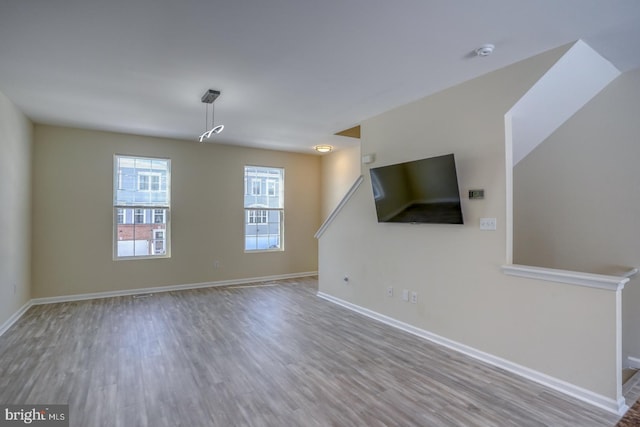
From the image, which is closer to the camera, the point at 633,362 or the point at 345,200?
the point at 633,362

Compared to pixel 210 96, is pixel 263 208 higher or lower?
lower

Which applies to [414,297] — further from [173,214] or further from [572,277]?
[173,214]

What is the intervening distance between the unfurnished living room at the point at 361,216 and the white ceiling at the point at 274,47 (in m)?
0.02

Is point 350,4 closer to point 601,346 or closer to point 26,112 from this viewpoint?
point 601,346

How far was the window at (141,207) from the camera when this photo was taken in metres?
5.46

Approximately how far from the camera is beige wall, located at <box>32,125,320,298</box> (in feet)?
16.2

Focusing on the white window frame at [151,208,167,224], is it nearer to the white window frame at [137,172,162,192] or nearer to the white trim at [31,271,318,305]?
the white window frame at [137,172,162,192]

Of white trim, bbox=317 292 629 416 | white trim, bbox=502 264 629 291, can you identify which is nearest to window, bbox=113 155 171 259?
white trim, bbox=317 292 629 416

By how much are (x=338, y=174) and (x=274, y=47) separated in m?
4.34

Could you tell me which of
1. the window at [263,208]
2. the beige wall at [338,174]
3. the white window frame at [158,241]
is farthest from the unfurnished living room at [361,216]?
the window at [263,208]

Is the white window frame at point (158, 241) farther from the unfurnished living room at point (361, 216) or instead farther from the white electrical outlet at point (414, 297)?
the white electrical outlet at point (414, 297)

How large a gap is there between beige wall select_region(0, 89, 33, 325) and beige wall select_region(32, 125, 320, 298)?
0.28m

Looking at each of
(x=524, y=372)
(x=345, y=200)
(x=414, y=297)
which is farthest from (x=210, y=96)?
(x=524, y=372)

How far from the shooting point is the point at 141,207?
220 inches
